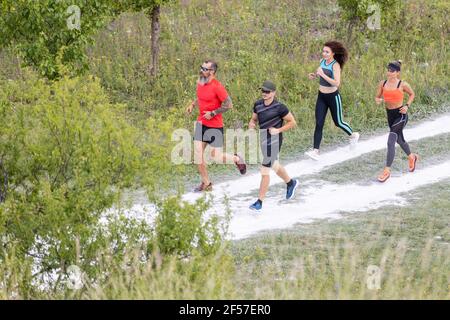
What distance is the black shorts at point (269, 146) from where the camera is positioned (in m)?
11.7

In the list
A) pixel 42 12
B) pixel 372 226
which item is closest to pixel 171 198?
pixel 372 226

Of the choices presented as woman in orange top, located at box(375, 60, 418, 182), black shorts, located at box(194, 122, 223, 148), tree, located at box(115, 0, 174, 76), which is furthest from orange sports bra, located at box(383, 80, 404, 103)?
tree, located at box(115, 0, 174, 76)

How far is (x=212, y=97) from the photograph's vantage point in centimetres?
1217

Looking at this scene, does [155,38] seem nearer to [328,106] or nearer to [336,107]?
[328,106]

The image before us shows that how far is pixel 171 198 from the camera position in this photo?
8.34 meters

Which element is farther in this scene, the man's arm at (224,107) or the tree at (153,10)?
the tree at (153,10)

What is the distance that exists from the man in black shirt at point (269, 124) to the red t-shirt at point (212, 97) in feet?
2.19

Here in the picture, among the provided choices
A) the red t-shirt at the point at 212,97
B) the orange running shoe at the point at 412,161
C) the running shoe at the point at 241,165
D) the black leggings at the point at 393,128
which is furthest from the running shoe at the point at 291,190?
the orange running shoe at the point at 412,161

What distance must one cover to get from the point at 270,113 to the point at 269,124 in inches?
6.1

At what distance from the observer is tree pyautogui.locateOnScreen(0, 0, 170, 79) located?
13.4 m

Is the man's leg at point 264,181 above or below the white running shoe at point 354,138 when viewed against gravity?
below

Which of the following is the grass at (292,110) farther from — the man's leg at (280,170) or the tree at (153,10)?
the man's leg at (280,170)

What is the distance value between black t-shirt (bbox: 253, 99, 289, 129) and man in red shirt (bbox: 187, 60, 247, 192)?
604 mm

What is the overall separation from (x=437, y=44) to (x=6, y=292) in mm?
14068
